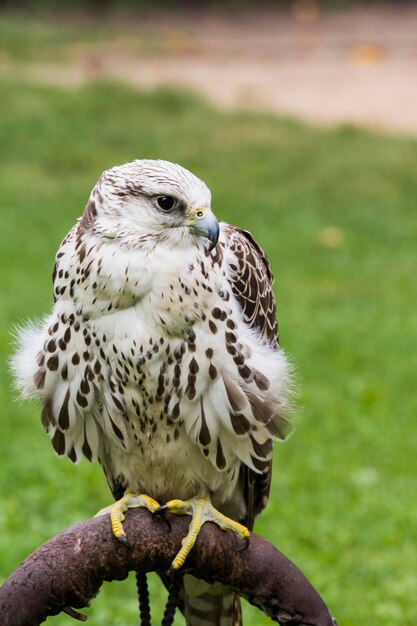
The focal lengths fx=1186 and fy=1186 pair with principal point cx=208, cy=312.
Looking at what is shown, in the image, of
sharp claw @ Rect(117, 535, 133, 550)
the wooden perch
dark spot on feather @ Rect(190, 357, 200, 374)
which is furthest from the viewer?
dark spot on feather @ Rect(190, 357, 200, 374)

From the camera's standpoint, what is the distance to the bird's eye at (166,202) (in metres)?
3.02

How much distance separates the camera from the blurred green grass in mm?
5570

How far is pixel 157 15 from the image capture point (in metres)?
18.5

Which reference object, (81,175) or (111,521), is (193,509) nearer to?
(111,521)

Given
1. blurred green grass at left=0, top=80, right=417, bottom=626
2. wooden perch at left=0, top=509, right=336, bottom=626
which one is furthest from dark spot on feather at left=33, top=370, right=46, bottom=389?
blurred green grass at left=0, top=80, right=417, bottom=626

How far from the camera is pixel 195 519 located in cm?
313

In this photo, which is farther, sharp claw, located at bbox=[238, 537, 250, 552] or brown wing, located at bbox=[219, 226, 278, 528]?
brown wing, located at bbox=[219, 226, 278, 528]

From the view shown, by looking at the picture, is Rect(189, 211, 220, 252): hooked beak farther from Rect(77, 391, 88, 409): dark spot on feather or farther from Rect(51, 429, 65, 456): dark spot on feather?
Rect(51, 429, 65, 456): dark spot on feather

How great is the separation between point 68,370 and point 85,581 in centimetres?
71

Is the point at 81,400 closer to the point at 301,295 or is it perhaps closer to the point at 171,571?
the point at 171,571

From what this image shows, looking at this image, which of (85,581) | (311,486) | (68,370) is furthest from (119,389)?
(311,486)

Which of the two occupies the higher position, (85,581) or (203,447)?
(203,447)

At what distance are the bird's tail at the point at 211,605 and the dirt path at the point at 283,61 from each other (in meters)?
9.96

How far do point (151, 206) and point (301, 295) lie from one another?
5.78 metres
